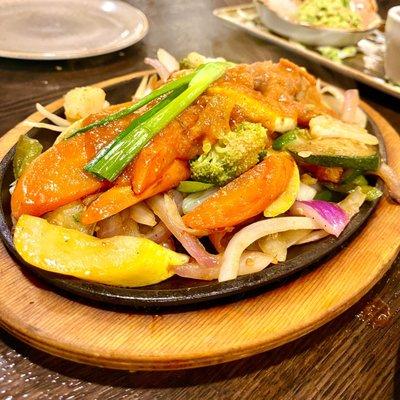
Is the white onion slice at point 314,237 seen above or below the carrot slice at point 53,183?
below

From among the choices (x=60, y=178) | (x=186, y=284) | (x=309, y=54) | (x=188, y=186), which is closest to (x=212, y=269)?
(x=186, y=284)

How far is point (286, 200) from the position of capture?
1.99m

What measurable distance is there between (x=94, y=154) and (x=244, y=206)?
2.11ft

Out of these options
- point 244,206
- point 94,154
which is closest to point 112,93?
point 94,154

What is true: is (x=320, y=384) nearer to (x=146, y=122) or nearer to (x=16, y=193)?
(x=146, y=122)

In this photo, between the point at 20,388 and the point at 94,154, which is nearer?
the point at 20,388

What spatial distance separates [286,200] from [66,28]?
3261mm

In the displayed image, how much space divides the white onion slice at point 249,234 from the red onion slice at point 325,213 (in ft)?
0.11

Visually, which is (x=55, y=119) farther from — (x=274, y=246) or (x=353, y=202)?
(x=353, y=202)

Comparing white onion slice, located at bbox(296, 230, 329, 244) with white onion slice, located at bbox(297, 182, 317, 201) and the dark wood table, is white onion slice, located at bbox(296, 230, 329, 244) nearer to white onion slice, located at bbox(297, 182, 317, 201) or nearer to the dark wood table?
white onion slice, located at bbox(297, 182, 317, 201)

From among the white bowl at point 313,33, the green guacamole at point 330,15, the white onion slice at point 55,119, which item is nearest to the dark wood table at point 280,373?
the white onion slice at point 55,119

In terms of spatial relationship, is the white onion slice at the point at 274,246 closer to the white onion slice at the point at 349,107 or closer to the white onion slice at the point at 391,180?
the white onion slice at the point at 391,180

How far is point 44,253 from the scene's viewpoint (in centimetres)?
172

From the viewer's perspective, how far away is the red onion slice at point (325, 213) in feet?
6.46
